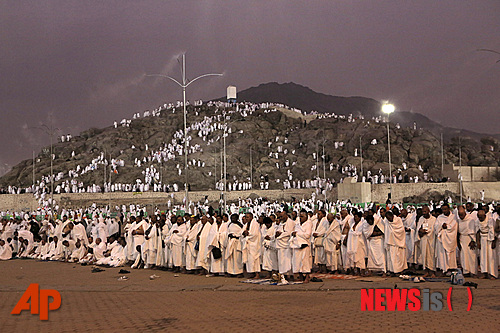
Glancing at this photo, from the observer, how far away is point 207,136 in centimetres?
10800

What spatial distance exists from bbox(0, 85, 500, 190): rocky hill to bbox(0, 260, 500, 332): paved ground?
57.7m

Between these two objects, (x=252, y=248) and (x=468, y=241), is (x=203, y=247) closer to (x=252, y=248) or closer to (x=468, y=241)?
(x=252, y=248)

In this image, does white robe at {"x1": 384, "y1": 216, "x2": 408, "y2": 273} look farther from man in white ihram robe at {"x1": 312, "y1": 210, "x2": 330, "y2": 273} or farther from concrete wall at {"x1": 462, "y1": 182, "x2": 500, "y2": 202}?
concrete wall at {"x1": 462, "y1": 182, "x2": 500, "y2": 202}

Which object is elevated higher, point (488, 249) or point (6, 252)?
point (488, 249)

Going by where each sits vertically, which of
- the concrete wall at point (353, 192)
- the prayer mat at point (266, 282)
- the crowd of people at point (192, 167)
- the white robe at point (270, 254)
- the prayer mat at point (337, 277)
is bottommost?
the prayer mat at point (266, 282)

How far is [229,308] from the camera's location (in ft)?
31.0

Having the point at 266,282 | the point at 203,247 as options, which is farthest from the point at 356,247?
the point at 203,247

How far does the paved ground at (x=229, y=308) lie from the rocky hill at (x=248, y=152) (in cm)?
5767

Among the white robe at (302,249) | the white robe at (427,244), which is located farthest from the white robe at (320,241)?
the white robe at (427,244)

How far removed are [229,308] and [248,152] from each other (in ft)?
282

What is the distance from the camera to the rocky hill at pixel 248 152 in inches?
3246

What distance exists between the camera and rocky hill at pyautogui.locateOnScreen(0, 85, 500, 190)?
82.4 m

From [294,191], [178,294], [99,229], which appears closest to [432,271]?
[178,294]

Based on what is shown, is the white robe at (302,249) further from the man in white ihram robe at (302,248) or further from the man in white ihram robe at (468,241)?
the man in white ihram robe at (468,241)
